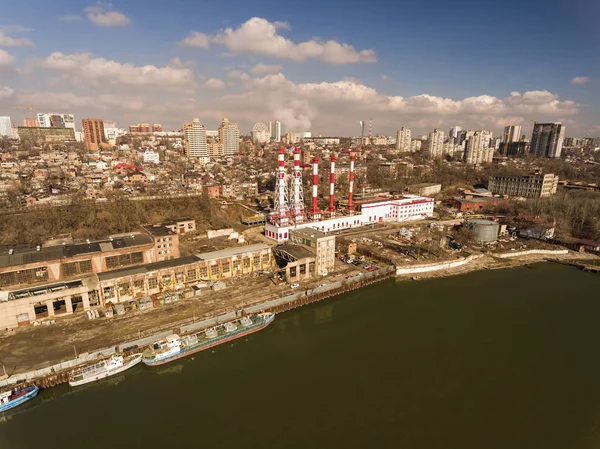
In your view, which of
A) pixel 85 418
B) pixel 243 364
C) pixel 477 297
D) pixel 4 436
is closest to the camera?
pixel 4 436

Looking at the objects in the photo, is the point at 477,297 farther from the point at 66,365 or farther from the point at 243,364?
the point at 66,365

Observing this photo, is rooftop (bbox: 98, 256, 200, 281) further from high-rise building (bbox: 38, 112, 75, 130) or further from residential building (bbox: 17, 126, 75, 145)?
high-rise building (bbox: 38, 112, 75, 130)

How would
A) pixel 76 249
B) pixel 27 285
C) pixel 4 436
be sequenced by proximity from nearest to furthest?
pixel 4 436, pixel 27 285, pixel 76 249

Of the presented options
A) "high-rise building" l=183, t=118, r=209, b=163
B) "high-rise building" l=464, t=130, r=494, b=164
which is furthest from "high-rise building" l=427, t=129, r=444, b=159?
"high-rise building" l=183, t=118, r=209, b=163

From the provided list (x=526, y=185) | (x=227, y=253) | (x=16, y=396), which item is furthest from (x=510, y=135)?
(x=16, y=396)

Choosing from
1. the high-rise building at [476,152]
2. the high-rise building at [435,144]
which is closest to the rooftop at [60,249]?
the high-rise building at [476,152]

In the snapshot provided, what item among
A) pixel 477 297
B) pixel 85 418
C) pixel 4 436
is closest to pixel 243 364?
pixel 85 418

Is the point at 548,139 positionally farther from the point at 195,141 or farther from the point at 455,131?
the point at 195,141
